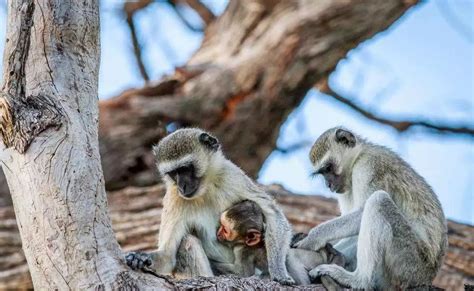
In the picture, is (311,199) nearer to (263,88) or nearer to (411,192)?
(263,88)

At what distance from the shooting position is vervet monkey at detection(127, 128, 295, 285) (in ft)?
23.2

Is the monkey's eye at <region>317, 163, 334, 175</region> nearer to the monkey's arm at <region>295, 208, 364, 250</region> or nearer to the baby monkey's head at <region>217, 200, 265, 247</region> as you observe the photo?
the monkey's arm at <region>295, 208, 364, 250</region>

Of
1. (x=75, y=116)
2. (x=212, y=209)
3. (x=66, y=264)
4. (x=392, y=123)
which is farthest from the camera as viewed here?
(x=392, y=123)

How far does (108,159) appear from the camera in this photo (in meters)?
12.5

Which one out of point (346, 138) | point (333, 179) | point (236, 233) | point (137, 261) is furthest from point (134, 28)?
point (137, 261)

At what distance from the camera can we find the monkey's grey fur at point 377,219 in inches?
273

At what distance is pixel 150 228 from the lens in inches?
443

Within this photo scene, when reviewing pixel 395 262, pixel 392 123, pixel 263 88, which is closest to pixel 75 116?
pixel 395 262

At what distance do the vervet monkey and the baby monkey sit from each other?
0.29ft

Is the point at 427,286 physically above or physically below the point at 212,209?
below

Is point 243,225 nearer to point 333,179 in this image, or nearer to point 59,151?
point 333,179

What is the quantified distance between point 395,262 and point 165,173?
1995 mm

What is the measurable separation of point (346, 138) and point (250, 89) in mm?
4832

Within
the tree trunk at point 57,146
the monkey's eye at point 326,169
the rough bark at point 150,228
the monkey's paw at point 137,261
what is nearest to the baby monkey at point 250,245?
the monkey's eye at point 326,169
